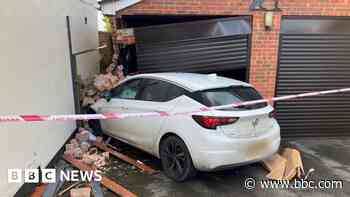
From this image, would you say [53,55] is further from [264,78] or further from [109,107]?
[264,78]

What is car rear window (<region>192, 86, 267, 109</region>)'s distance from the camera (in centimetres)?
385

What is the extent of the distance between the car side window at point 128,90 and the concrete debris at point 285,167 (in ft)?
8.25

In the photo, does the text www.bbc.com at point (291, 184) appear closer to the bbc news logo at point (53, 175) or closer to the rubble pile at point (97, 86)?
the bbc news logo at point (53, 175)

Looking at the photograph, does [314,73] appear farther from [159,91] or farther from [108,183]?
[108,183]

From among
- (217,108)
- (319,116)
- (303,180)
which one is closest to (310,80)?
(319,116)

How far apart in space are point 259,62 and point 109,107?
342 cm

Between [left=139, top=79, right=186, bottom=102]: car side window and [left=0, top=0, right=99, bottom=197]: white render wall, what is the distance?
1.51 metres

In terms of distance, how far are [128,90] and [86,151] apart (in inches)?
53.5

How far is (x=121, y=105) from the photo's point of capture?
16.5 feet

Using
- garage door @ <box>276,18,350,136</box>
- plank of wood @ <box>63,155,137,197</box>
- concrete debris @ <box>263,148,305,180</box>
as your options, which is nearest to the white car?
concrete debris @ <box>263,148,305,180</box>

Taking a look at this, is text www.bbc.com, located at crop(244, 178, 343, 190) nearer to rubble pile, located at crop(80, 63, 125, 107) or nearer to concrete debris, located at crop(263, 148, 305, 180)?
concrete debris, located at crop(263, 148, 305, 180)

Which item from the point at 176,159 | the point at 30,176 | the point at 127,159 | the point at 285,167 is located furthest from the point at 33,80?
the point at 285,167

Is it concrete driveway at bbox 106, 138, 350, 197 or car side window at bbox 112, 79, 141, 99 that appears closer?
concrete driveway at bbox 106, 138, 350, 197

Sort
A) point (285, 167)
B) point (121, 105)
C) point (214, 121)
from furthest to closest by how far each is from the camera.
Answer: point (121, 105) < point (285, 167) < point (214, 121)
